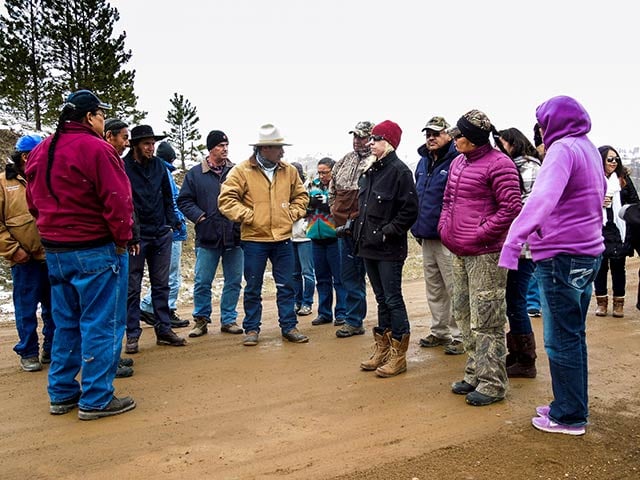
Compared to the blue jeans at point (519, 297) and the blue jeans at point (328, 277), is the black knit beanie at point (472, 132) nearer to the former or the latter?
the blue jeans at point (519, 297)

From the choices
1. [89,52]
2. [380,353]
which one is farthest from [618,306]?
[89,52]

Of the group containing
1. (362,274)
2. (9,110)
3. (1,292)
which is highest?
(9,110)

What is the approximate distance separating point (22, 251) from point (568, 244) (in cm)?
464

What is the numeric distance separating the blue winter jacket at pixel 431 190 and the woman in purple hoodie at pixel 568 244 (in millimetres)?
1828

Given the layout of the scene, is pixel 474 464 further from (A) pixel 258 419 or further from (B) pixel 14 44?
(B) pixel 14 44

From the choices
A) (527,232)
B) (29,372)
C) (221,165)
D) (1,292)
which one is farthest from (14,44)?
(527,232)

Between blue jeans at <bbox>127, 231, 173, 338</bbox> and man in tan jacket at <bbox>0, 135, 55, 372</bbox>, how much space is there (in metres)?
0.85

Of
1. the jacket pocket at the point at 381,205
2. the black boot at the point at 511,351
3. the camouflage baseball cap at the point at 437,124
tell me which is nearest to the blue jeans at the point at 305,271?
the jacket pocket at the point at 381,205

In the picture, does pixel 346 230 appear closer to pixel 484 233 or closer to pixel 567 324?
pixel 484 233

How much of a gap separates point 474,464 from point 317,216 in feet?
14.2

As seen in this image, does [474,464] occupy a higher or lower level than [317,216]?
lower

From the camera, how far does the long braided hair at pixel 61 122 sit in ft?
13.6

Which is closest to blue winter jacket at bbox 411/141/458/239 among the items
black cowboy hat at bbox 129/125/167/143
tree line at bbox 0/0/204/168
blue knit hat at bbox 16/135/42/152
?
black cowboy hat at bbox 129/125/167/143

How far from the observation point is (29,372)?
5348 millimetres
